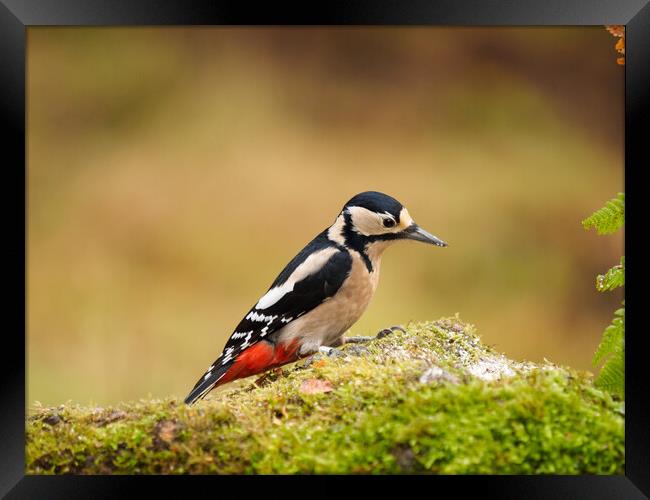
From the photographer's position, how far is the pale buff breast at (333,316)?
3.78 m

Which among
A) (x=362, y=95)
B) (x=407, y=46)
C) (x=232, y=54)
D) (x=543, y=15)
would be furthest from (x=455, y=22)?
(x=362, y=95)

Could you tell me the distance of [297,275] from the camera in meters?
3.85

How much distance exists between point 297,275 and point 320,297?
182mm

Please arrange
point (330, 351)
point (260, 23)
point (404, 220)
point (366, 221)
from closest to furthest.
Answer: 1. point (260, 23)
2. point (330, 351)
3. point (404, 220)
4. point (366, 221)

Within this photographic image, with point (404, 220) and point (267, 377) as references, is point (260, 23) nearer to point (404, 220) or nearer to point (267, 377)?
point (404, 220)

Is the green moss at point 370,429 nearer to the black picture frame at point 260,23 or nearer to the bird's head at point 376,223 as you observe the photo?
the black picture frame at point 260,23

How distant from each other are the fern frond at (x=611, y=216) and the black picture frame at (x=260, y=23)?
0.32 ft

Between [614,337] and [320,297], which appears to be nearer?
[614,337]

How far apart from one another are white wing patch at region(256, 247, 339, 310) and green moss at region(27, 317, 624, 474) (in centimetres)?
106

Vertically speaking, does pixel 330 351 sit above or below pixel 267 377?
above

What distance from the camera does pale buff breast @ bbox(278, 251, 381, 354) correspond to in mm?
3777

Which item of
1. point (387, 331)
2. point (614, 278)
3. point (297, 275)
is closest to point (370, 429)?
point (614, 278)

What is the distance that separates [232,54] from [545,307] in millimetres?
2454

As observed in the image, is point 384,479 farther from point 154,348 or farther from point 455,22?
point 154,348
